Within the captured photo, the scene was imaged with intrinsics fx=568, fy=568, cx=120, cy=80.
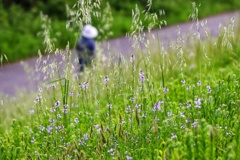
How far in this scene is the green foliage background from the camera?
15062mm

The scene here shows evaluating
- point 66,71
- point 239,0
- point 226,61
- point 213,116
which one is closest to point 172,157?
point 213,116

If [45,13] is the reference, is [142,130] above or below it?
below

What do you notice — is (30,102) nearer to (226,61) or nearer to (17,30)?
(226,61)

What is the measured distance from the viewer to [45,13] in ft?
57.6

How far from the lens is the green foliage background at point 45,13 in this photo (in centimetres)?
1506

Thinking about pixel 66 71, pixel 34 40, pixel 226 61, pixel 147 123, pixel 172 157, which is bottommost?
pixel 172 157

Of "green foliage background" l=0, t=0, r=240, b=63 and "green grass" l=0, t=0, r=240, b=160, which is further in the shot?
"green foliage background" l=0, t=0, r=240, b=63

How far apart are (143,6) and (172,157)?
16.7 meters

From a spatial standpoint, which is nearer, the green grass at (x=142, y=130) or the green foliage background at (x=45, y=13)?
the green grass at (x=142, y=130)

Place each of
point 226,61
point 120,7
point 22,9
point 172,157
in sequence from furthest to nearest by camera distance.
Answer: point 120,7 → point 22,9 → point 226,61 → point 172,157

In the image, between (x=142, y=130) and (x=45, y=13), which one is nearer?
(x=142, y=130)

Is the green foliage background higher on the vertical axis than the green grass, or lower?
higher

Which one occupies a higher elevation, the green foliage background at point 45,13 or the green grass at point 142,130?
the green foliage background at point 45,13

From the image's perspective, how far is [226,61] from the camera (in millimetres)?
8078
